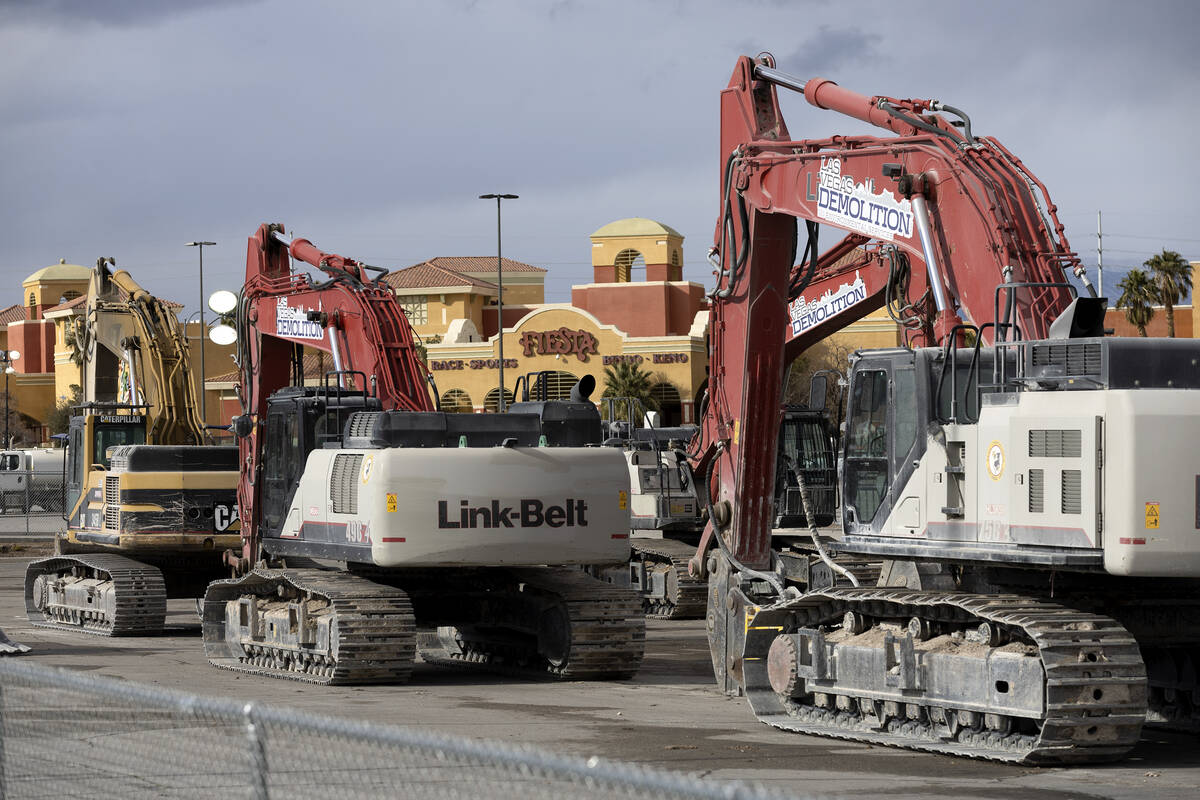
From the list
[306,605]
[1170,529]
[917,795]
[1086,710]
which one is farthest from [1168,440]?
[306,605]

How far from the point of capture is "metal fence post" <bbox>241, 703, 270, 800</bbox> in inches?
255

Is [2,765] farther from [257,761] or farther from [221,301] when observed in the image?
[221,301]

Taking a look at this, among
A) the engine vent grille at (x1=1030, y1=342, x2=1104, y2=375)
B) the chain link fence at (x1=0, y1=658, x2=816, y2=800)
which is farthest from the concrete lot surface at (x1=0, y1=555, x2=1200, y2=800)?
the chain link fence at (x1=0, y1=658, x2=816, y2=800)

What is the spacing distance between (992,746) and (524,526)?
20.6ft

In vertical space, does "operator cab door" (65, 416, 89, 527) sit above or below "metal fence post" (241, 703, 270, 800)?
above

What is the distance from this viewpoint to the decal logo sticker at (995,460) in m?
12.2

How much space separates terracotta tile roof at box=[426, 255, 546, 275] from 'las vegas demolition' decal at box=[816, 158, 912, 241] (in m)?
91.1

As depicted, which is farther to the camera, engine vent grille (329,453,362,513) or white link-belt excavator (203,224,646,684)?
engine vent grille (329,453,362,513)

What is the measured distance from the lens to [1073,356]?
1182 centimetres

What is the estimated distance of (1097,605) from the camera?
12.6 meters

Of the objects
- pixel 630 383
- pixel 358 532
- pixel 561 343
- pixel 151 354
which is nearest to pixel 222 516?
pixel 151 354

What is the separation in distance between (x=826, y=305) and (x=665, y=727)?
8.73 m

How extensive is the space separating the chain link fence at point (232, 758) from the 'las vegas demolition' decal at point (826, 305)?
12649 mm

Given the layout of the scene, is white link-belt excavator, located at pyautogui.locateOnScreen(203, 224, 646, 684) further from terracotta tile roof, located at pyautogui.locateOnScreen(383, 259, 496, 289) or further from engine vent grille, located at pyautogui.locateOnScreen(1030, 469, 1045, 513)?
terracotta tile roof, located at pyautogui.locateOnScreen(383, 259, 496, 289)
